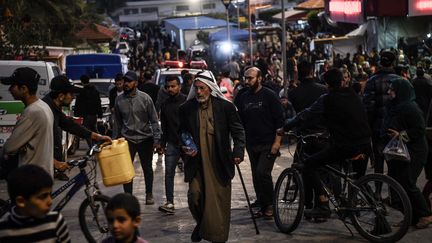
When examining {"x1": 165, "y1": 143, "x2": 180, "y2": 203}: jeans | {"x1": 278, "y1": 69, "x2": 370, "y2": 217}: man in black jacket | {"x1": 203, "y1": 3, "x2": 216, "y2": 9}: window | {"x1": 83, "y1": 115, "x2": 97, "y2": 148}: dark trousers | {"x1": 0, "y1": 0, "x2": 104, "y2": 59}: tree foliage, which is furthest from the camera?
{"x1": 203, "y1": 3, "x2": 216, "y2": 9}: window

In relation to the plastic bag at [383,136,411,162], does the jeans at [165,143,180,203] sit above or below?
below

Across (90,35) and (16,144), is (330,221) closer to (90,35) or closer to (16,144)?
(16,144)

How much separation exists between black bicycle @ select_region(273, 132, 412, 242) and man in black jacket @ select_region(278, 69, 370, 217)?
0.45 feet

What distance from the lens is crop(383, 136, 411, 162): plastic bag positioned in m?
8.64

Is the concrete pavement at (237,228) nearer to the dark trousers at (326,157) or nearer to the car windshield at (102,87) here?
the dark trousers at (326,157)

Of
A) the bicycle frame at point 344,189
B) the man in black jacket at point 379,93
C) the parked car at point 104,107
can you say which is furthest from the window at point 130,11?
the bicycle frame at point 344,189

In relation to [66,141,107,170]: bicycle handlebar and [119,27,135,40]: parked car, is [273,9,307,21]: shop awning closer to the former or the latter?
[119,27,135,40]: parked car

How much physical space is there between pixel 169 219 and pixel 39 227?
527 centimetres

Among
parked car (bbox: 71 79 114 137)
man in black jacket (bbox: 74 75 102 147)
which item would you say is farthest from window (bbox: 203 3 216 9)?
man in black jacket (bbox: 74 75 102 147)

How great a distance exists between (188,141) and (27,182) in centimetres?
339

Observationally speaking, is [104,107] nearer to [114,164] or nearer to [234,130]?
[234,130]

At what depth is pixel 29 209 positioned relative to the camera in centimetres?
475

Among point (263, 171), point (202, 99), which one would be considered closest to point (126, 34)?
point (263, 171)

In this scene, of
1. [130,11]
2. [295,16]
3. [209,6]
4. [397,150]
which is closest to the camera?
[397,150]
